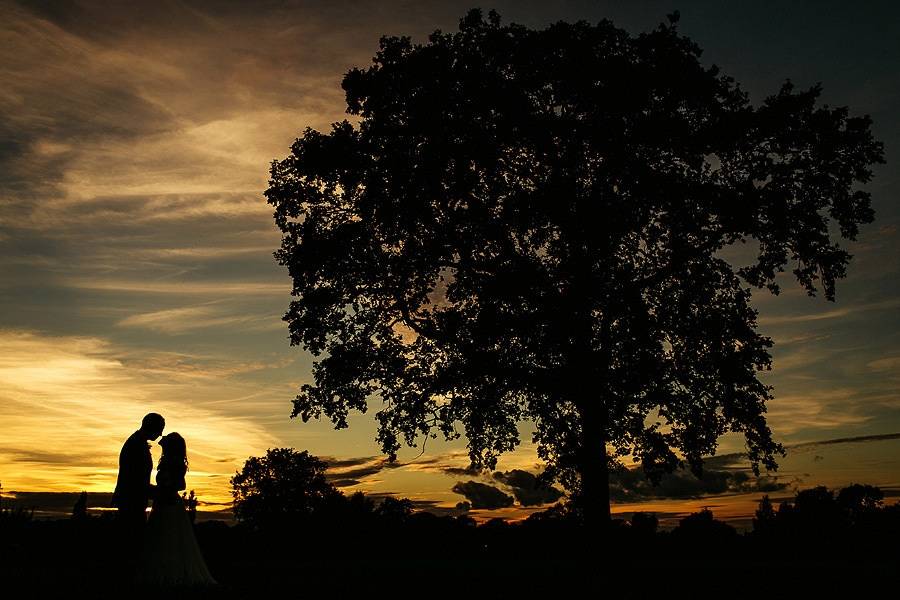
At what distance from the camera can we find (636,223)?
80.5 feet

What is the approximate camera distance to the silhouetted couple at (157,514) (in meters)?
13.5

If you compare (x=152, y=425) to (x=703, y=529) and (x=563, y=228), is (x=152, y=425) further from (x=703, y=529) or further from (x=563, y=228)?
(x=703, y=529)

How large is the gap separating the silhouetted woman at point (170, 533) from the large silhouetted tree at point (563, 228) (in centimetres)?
1073

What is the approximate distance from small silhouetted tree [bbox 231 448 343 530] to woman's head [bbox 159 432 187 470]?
200 feet

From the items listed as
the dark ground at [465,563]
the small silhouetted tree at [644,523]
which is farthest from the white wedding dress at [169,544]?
the small silhouetted tree at [644,523]

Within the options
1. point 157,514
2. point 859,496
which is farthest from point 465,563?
point 859,496

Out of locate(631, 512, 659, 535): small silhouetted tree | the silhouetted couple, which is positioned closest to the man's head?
the silhouetted couple

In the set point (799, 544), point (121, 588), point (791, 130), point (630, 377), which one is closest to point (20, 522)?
point (121, 588)

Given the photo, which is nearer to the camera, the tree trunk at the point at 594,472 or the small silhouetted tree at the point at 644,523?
the tree trunk at the point at 594,472

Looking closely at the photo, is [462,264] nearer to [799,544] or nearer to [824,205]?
[824,205]

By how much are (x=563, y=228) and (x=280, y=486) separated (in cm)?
5774

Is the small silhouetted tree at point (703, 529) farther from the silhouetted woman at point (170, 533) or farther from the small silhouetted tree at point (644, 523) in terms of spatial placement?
the silhouetted woman at point (170, 533)

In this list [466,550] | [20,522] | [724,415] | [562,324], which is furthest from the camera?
[466,550]

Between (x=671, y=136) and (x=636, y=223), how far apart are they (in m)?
2.91
